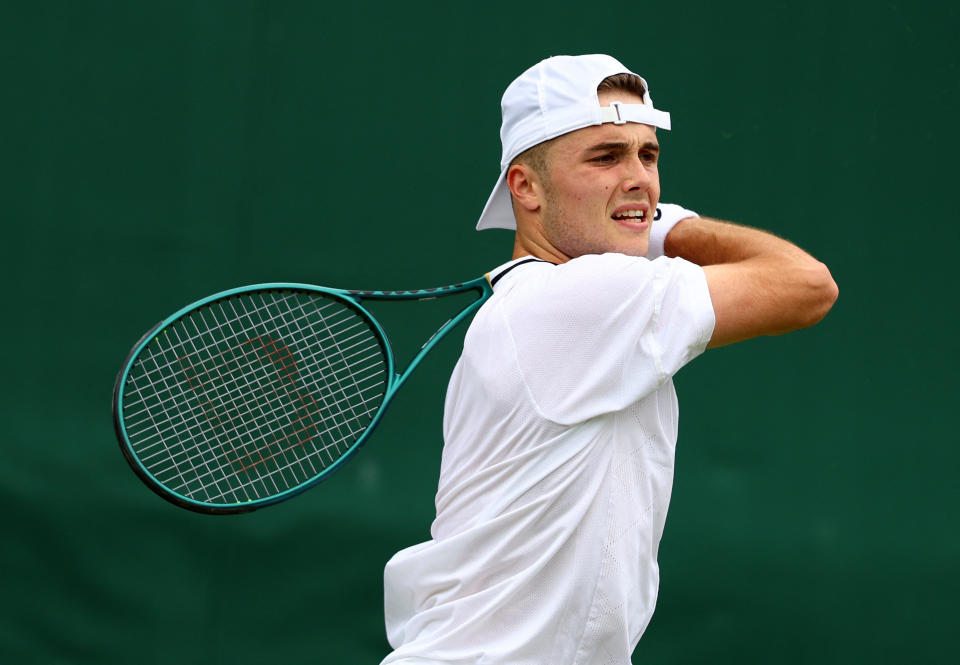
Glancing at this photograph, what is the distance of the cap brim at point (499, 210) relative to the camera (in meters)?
2.45

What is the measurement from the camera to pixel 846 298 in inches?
150

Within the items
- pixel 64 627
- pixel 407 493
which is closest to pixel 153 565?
pixel 64 627

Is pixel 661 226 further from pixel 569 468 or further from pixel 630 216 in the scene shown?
pixel 569 468

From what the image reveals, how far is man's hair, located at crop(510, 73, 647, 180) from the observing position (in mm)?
2225

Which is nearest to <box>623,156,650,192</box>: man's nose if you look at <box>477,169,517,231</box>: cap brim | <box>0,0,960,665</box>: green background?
<box>477,169,517,231</box>: cap brim

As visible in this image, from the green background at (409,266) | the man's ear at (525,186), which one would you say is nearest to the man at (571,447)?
the man's ear at (525,186)

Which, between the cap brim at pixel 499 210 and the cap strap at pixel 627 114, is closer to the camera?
the cap strap at pixel 627 114

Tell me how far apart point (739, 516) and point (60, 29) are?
240 cm

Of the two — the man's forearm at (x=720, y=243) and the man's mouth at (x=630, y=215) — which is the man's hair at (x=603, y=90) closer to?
the man's mouth at (x=630, y=215)

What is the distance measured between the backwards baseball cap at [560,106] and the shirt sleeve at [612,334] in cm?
32

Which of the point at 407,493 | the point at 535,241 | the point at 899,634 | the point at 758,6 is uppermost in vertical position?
the point at 758,6

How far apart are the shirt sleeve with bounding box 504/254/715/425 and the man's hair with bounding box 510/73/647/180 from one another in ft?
1.04

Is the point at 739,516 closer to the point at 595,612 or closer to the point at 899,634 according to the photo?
the point at 899,634

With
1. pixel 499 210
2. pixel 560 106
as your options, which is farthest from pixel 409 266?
pixel 560 106
